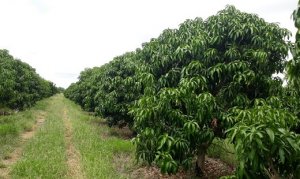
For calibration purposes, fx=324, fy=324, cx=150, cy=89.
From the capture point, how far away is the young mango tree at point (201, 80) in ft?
24.7

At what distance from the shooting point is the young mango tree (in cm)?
753

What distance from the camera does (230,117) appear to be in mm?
7613

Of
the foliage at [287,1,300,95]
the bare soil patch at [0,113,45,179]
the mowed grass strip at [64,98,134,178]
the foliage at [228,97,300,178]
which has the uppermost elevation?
the foliage at [287,1,300,95]

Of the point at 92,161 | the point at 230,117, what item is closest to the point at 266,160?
the point at 230,117

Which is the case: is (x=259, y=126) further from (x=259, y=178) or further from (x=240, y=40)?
(x=240, y=40)

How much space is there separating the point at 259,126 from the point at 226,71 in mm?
3782

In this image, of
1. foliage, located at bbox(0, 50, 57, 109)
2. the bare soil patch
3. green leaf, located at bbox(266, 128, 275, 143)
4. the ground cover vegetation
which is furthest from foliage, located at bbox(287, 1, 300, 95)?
foliage, located at bbox(0, 50, 57, 109)

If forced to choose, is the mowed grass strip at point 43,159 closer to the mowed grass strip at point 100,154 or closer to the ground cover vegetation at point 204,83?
the mowed grass strip at point 100,154

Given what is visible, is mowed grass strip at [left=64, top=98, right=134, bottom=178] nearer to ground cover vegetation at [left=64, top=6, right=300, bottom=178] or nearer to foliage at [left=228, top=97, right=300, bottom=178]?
ground cover vegetation at [left=64, top=6, right=300, bottom=178]

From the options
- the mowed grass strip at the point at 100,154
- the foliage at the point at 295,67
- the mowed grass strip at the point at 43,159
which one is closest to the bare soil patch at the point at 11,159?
the mowed grass strip at the point at 43,159

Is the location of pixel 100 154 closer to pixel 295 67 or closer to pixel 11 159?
pixel 11 159

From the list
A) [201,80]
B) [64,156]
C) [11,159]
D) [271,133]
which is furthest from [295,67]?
[11,159]

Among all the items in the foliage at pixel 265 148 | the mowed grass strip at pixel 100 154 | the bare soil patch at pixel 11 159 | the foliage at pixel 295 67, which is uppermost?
the foliage at pixel 295 67

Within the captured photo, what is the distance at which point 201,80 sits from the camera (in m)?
7.86
